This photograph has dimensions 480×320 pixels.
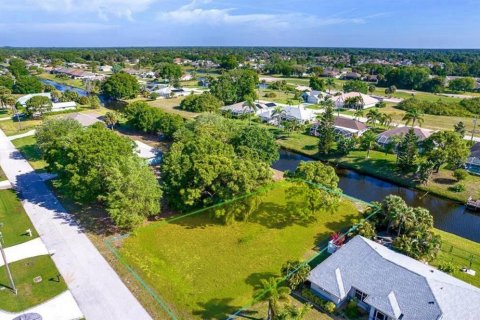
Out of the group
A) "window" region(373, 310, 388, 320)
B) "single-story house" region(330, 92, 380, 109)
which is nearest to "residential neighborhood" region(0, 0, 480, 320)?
"window" region(373, 310, 388, 320)

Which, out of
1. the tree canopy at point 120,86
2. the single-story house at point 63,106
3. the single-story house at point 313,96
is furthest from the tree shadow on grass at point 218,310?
the tree canopy at point 120,86

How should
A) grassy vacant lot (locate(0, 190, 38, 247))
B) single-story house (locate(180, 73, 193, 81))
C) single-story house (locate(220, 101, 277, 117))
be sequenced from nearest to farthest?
grassy vacant lot (locate(0, 190, 38, 247))
single-story house (locate(220, 101, 277, 117))
single-story house (locate(180, 73, 193, 81))

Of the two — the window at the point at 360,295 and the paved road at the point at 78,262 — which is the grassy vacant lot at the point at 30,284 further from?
the window at the point at 360,295

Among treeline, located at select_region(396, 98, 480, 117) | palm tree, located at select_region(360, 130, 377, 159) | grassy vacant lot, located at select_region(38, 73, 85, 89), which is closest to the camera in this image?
palm tree, located at select_region(360, 130, 377, 159)

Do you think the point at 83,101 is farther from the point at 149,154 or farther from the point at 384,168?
the point at 384,168

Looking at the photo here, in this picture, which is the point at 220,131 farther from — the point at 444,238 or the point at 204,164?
the point at 444,238

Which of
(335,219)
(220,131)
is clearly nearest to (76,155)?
(220,131)

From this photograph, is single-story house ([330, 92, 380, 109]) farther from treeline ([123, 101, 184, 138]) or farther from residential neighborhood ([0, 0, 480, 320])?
treeline ([123, 101, 184, 138])
